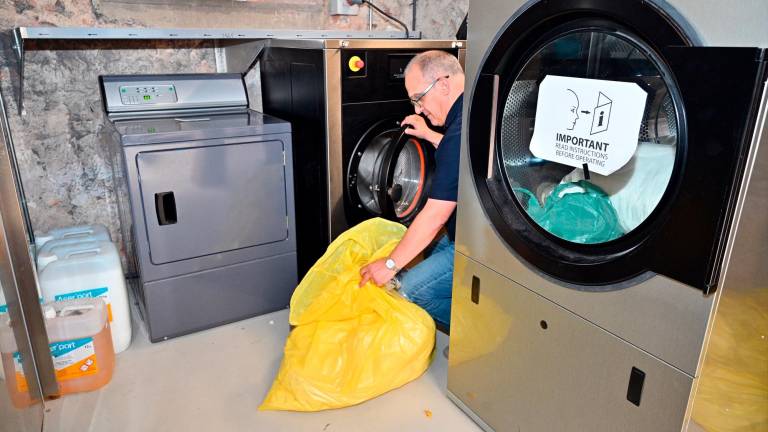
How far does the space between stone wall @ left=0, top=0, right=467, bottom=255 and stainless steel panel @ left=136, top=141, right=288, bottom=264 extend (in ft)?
2.39

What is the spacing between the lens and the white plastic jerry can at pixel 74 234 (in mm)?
2410

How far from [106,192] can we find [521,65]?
2.22 meters

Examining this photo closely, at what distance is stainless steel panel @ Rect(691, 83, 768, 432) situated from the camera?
989mm

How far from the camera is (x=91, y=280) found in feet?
6.98

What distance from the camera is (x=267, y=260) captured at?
96.6 inches

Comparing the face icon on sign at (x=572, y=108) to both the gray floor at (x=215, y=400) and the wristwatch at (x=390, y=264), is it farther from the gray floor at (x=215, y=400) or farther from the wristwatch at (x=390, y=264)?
the gray floor at (x=215, y=400)

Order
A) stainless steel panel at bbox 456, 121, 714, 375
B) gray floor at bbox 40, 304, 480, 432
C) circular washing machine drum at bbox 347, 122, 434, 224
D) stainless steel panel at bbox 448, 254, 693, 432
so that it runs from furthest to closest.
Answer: circular washing machine drum at bbox 347, 122, 434, 224 < gray floor at bbox 40, 304, 480, 432 < stainless steel panel at bbox 448, 254, 693, 432 < stainless steel panel at bbox 456, 121, 714, 375

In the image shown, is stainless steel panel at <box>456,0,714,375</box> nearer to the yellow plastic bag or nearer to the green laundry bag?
the green laundry bag

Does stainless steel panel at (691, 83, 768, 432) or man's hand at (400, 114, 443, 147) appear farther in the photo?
man's hand at (400, 114, 443, 147)

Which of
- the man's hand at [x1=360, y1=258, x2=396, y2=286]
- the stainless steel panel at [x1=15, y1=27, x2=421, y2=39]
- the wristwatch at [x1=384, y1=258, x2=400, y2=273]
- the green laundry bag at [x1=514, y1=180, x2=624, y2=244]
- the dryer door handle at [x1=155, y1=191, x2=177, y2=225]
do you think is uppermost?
the stainless steel panel at [x1=15, y1=27, x2=421, y2=39]

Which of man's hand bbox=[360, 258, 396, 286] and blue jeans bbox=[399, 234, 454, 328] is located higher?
man's hand bbox=[360, 258, 396, 286]

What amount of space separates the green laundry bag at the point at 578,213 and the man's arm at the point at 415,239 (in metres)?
0.49

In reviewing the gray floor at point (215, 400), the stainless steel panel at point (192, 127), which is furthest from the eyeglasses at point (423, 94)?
the gray floor at point (215, 400)

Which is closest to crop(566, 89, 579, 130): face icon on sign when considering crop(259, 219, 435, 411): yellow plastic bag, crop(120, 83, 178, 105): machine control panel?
crop(259, 219, 435, 411): yellow plastic bag
